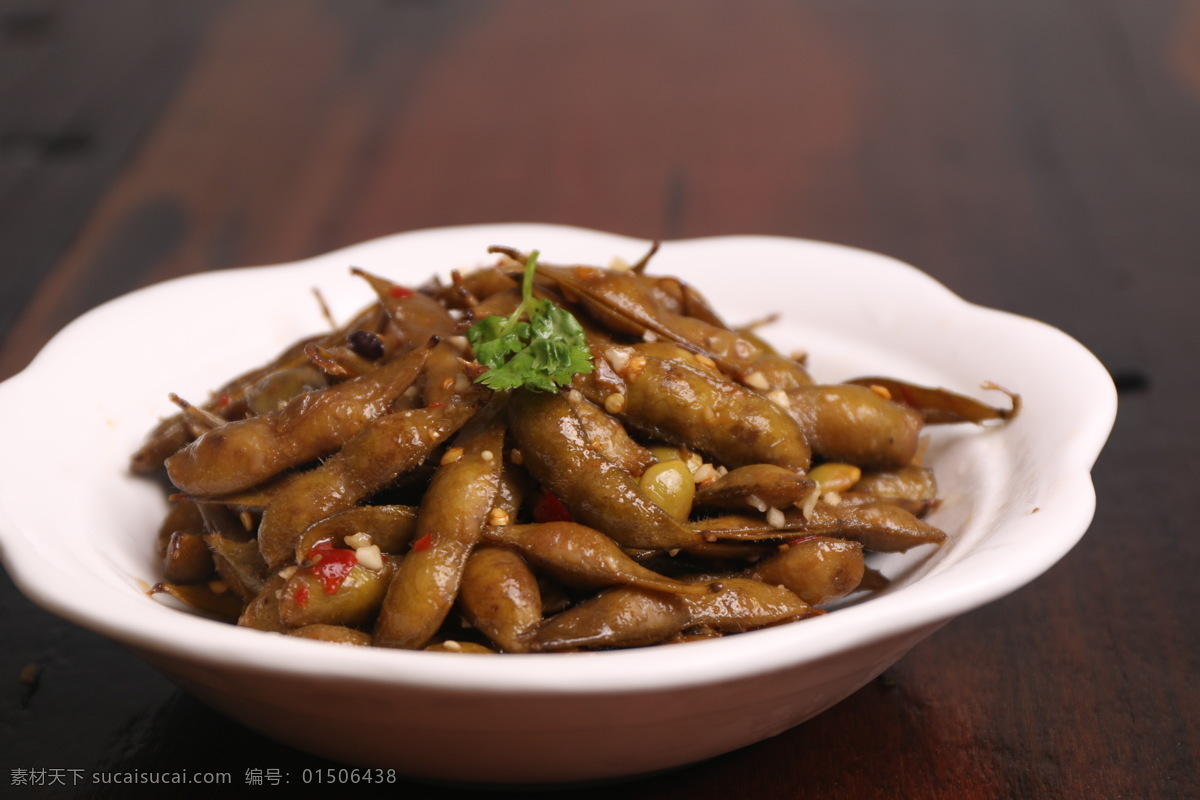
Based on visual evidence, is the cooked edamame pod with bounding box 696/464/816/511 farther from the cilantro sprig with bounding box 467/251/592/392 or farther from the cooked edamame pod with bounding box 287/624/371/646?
the cooked edamame pod with bounding box 287/624/371/646

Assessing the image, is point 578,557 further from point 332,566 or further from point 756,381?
point 756,381

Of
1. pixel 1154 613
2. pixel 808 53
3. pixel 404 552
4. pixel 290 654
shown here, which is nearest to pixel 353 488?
pixel 404 552

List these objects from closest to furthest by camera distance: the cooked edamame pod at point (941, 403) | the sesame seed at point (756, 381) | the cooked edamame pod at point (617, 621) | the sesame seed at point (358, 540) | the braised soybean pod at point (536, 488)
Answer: the cooked edamame pod at point (617, 621) < the braised soybean pod at point (536, 488) < the sesame seed at point (358, 540) < the sesame seed at point (756, 381) < the cooked edamame pod at point (941, 403)

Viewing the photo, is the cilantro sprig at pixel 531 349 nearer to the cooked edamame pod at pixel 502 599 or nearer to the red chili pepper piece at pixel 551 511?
the red chili pepper piece at pixel 551 511

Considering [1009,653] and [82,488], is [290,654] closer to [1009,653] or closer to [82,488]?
[82,488]

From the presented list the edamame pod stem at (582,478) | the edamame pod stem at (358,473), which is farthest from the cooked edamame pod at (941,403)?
the edamame pod stem at (358,473)

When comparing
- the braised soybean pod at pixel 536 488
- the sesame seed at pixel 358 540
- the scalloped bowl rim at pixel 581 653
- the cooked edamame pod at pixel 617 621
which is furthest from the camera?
the sesame seed at pixel 358 540
